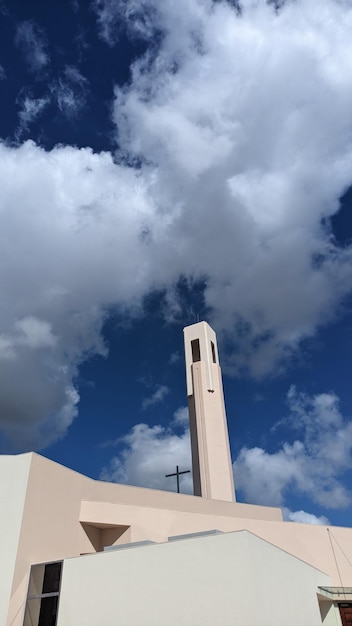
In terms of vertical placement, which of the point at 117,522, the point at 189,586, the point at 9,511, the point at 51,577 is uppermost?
the point at 117,522

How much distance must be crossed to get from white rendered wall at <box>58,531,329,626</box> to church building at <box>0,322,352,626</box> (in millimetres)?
29

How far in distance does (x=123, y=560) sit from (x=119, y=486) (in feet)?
A: 24.0

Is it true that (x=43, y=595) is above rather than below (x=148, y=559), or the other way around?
below

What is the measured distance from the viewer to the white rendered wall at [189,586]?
533 inches

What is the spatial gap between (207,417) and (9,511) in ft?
58.6

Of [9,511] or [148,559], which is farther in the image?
[9,511]

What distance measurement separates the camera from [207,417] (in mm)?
33375

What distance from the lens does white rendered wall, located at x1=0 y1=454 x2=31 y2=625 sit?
1639 cm

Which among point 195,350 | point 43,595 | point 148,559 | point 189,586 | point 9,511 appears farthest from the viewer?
point 195,350

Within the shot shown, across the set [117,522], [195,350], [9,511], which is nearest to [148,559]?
[9,511]

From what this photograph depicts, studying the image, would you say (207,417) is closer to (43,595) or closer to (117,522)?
(117,522)

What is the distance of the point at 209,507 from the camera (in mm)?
25250

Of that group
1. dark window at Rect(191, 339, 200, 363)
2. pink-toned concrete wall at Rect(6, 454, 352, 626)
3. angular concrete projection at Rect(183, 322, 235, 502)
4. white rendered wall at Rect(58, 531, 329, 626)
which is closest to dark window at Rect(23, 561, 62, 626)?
pink-toned concrete wall at Rect(6, 454, 352, 626)

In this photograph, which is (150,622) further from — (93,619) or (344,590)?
(344,590)
